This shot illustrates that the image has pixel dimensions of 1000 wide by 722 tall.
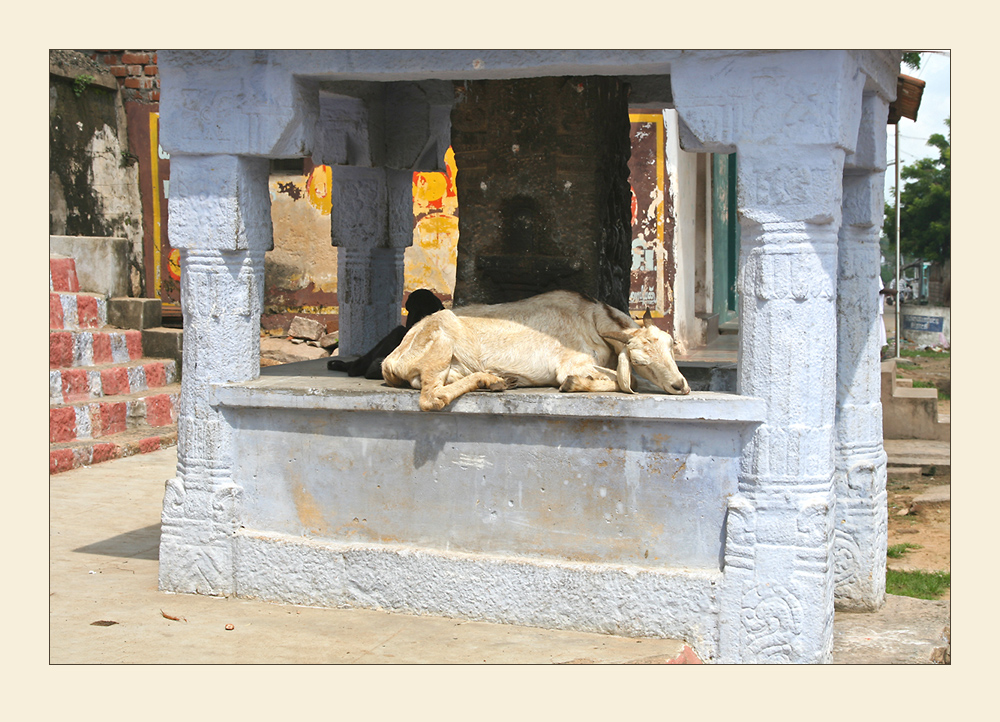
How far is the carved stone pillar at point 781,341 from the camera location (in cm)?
448

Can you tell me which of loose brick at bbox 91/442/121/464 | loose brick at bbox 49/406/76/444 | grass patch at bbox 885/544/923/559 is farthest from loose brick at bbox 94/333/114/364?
grass patch at bbox 885/544/923/559

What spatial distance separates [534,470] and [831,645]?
1.54m

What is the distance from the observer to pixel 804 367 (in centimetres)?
453

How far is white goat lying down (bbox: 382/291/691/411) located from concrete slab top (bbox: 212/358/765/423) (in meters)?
0.09

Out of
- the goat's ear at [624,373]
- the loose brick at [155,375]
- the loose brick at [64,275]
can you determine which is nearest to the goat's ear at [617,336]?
the goat's ear at [624,373]

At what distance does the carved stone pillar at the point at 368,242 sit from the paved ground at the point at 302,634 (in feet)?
7.33

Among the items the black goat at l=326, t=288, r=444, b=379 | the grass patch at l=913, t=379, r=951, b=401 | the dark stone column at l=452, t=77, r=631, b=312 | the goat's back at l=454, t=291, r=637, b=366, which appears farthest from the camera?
the grass patch at l=913, t=379, r=951, b=401

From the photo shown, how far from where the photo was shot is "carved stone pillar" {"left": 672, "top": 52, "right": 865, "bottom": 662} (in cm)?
448

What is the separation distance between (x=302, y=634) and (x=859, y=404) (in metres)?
3.08

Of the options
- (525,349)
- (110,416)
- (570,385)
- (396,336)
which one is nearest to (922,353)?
(110,416)

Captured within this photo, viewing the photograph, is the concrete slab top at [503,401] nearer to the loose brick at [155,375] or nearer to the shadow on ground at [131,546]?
the shadow on ground at [131,546]

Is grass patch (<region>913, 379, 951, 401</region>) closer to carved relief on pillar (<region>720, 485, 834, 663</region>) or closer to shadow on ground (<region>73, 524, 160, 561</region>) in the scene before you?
carved relief on pillar (<region>720, 485, 834, 663</region>)

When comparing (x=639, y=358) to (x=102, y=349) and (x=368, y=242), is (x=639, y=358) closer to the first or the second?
(x=368, y=242)

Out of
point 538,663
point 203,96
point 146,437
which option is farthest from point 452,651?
point 146,437
